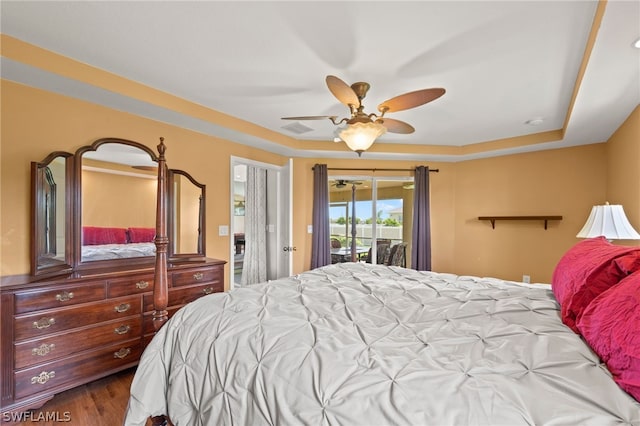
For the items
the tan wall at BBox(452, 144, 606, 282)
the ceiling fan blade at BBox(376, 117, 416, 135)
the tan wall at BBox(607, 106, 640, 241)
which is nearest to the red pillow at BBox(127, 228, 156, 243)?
the ceiling fan blade at BBox(376, 117, 416, 135)

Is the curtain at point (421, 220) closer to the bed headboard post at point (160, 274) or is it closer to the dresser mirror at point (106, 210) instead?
the dresser mirror at point (106, 210)

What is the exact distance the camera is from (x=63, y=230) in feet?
7.66

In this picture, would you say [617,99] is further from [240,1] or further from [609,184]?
[240,1]

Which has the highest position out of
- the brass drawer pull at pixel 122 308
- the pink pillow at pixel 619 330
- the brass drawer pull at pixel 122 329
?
the pink pillow at pixel 619 330

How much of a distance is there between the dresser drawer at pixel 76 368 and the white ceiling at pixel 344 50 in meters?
2.04

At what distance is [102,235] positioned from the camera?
259 cm

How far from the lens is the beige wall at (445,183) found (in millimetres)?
2160

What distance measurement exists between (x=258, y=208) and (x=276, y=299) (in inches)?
118

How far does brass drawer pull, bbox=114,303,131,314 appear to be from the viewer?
2.32 metres

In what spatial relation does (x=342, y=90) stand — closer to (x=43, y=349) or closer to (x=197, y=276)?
(x=197, y=276)

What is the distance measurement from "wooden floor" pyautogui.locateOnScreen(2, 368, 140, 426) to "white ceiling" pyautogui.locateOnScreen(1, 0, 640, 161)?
234cm

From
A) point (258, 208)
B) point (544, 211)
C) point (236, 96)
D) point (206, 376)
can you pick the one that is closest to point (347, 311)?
point (206, 376)

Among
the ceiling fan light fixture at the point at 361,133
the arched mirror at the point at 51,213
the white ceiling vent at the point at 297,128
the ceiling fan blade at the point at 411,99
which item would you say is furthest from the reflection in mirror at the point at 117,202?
the ceiling fan blade at the point at 411,99

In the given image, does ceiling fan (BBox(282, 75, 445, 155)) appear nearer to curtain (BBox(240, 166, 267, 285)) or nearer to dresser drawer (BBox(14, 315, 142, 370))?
dresser drawer (BBox(14, 315, 142, 370))
